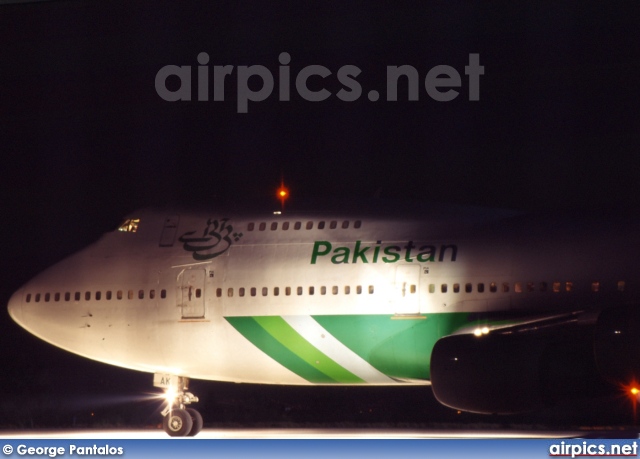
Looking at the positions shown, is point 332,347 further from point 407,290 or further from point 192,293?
point 192,293

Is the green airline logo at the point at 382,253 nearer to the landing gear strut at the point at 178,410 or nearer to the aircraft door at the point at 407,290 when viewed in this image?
the aircraft door at the point at 407,290

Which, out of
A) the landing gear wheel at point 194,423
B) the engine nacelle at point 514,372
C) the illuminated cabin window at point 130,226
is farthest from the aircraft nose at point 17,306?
the engine nacelle at point 514,372

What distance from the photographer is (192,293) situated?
18.8m

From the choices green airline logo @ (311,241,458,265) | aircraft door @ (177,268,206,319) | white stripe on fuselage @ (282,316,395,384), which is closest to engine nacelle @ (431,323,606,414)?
green airline logo @ (311,241,458,265)

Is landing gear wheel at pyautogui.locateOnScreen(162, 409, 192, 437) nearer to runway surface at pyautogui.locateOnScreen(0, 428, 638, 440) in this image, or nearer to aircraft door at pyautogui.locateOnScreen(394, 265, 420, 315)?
runway surface at pyautogui.locateOnScreen(0, 428, 638, 440)

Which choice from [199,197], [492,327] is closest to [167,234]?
[199,197]

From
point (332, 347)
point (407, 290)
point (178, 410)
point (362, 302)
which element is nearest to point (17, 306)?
point (178, 410)

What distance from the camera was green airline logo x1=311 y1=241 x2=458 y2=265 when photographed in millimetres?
17438

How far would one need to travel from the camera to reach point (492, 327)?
16781 mm

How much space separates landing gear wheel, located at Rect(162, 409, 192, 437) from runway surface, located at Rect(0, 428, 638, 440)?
369mm

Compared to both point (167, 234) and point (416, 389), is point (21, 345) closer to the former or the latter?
point (416, 389)

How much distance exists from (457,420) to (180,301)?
32.7 ft

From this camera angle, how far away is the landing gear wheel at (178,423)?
63.9 feet

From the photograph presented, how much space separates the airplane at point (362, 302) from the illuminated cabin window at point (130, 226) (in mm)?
38
